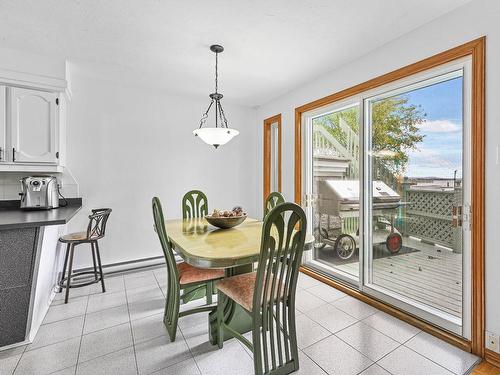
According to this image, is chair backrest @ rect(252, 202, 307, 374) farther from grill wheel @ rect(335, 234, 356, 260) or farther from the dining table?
grill wheel @ rect(335, 234, 356, 260)

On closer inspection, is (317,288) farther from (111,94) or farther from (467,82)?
(111,94)

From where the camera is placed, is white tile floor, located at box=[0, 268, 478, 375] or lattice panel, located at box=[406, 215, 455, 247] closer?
white tile floor, located at box=[0, 268, 478, 375]

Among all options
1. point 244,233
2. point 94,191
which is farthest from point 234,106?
point 244,233

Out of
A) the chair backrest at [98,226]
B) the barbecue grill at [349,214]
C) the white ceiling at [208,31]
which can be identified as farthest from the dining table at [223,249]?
the white ceiling at [208,31]

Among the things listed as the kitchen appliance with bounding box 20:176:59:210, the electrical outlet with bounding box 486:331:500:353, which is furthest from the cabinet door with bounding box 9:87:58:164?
the electrical outlet with bounding box 486:331:500:353

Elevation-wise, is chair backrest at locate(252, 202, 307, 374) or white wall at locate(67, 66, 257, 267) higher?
white wall at locate(67, 66, 257, 267)

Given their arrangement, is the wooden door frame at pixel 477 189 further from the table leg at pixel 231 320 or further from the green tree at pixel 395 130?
the table leg at pixel 231 320

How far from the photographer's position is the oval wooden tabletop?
150 centimetres

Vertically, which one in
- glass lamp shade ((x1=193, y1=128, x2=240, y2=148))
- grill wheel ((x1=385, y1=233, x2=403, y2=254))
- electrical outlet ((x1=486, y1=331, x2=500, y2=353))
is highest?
glass lamp shade ((x1=193, y1=128, x2=240, y2=148))

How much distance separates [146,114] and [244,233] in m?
2.45

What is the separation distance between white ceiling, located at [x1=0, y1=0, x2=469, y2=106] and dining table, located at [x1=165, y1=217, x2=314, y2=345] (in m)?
1.71

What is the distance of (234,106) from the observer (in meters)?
4.34

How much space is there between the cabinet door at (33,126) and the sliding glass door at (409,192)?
310cm

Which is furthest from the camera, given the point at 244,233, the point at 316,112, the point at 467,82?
the point at 316,112
